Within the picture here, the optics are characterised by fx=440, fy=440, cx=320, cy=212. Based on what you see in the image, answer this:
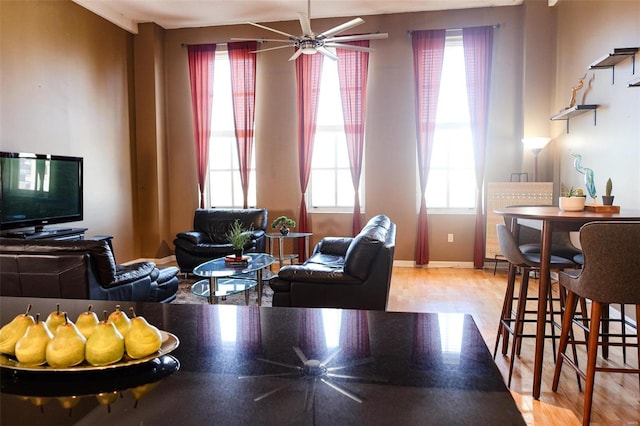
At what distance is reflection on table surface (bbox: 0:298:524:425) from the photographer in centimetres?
71

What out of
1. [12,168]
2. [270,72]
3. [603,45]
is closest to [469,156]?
[603,45]

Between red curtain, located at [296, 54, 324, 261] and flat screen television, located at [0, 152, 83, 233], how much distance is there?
2953 millimetres

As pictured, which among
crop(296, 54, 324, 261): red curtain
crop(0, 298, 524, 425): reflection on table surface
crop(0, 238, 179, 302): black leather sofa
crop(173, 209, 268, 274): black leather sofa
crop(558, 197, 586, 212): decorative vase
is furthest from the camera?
crop(296, 54, 324, 261): red curtain

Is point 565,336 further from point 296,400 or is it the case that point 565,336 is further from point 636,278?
point 296,400

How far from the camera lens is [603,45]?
171 inches

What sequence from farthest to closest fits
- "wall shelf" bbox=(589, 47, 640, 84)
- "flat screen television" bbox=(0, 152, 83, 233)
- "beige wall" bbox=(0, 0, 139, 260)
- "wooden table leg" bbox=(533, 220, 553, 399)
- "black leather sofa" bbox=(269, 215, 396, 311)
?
1. "beige wall" bbox=(0, 0, 139, 260)
2. "flat screen television" bbox=(0, 152, 83, 233)
3. "wall shelf" bbox=(589, 47, 640, 84)
4. "black leather sofa" bbox=(269, 215, 396, 311)
5. "wooden table leg" bbox=(533, 220, 553, 399)

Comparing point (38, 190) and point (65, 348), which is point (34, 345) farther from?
point (38, 190)

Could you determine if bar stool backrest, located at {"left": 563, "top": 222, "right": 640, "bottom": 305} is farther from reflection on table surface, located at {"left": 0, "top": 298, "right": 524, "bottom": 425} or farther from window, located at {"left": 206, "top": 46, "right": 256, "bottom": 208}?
window, located at {"left": 206, "top": 46, "right": 256, "bottom": 208}

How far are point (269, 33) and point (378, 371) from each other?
21.7 ft

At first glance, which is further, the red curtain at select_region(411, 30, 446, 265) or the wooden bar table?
the red curtain at select_region(411, 30, 446, 265)

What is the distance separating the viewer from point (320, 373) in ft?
2.82

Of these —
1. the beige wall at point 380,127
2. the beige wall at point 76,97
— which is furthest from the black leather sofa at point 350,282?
the beige wall at point 76,97

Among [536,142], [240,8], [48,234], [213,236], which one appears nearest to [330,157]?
[213,236]

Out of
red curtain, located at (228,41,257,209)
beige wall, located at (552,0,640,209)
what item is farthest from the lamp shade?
red curtain, located at (228,41,257,209)
